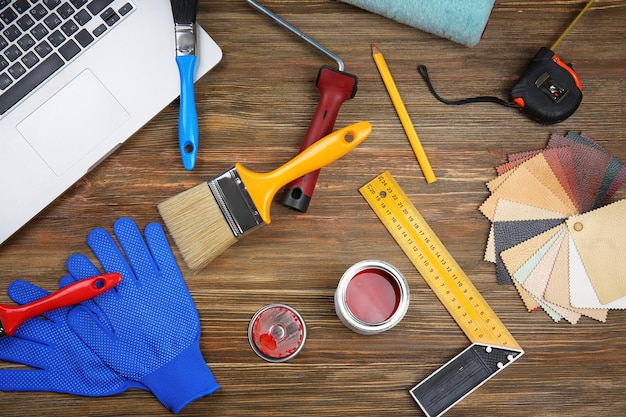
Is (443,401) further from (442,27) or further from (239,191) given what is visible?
(442,27)

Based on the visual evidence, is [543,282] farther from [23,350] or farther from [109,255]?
[23,350]

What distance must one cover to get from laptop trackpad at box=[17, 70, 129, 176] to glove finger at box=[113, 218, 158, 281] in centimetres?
12

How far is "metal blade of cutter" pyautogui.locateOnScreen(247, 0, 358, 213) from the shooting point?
0.91m

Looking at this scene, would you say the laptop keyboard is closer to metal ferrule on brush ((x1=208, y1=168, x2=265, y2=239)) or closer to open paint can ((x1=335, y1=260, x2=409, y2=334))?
metal ferrule on brush ((x1=208, y1=168, x2=265, y2=239))

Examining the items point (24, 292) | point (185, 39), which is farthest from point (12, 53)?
point (24, 292)

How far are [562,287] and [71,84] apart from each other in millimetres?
820

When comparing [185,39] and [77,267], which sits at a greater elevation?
[185,39]

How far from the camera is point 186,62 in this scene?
35.6 inches

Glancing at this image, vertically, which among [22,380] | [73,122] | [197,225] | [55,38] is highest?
[55,38]

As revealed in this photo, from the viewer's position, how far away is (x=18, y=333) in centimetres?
92

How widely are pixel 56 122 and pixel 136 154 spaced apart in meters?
0.13

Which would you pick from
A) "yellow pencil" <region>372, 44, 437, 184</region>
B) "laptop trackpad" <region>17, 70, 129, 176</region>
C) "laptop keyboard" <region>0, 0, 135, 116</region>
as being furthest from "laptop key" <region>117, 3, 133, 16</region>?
"yellow pencil" <region>372, 44, 437, 184</region>

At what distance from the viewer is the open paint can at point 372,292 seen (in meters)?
0.86

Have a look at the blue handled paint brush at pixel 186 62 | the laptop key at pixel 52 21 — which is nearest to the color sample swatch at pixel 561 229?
the blue handled paint brush at pixel 186 62
